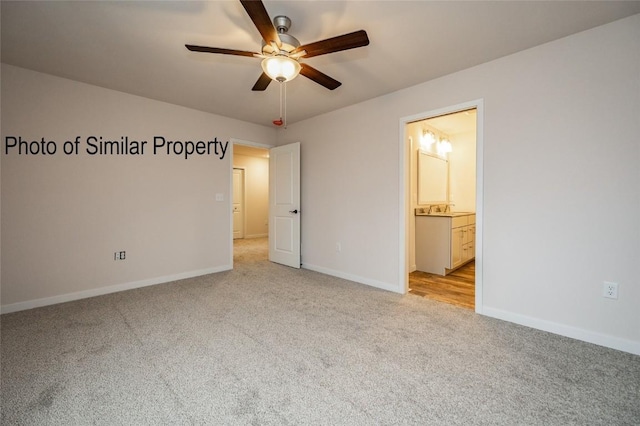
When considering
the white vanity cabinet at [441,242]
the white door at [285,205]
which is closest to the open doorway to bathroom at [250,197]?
the white door at [285,205]

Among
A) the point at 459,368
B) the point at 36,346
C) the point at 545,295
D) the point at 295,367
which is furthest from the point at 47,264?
the point at 545,295

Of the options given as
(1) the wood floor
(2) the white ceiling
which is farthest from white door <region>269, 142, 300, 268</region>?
(1) the wood floor

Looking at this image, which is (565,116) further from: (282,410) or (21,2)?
(21,2)

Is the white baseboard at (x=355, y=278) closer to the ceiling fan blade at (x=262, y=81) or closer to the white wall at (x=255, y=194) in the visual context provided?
the ceiling fan blade at (x=262, y=81)

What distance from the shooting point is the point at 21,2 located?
1897mm

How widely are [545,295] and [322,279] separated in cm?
246

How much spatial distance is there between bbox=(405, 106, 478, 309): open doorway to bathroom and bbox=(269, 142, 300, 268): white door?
1778mm

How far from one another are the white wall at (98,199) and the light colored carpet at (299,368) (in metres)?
0.49

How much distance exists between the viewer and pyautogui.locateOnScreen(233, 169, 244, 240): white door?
8.00 m

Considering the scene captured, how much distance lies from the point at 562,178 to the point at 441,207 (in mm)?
2892

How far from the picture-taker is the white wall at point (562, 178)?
2061 mm

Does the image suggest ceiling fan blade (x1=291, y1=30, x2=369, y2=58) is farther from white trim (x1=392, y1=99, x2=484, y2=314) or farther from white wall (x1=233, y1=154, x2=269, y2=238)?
white wall (x1=233, y1=154, x2=269, y2=238)

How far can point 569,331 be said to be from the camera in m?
2.28

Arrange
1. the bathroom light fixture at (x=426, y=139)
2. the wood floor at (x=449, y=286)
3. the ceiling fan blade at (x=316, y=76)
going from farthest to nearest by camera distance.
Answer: the bathroom light fixture at (x=426, y=139) < the wood floor at (x=449, y=286) < the ceiling fan blade at (x=316, y=76)
